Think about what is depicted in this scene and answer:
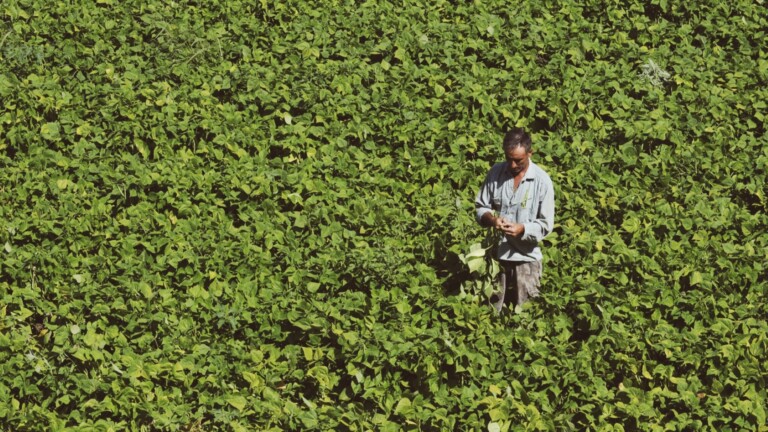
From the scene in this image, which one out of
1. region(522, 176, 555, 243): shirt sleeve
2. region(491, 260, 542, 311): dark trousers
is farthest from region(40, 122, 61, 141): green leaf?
region(522, 176, 555, 243): shirt sleeve

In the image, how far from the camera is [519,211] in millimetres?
6684

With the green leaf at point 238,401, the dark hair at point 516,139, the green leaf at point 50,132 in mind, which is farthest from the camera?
the green leaf at point 50,132

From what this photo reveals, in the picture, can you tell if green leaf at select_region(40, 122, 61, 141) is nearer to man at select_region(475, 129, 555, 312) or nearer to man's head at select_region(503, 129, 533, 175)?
man at select_region(475, 129, 555, 312)

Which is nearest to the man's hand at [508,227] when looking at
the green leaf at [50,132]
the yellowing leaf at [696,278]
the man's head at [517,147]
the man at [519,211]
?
the man at [519,211]

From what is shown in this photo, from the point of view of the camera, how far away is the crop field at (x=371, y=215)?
19.8ft

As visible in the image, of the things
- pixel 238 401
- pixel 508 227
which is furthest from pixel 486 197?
pixel 238 401

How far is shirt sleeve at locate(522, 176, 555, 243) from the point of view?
6.60 meters

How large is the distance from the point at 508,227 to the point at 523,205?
27 centimetres

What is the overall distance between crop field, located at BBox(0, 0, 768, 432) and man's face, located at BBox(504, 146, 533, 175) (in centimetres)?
66

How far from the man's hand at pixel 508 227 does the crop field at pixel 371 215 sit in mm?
376

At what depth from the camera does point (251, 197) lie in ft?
26.3

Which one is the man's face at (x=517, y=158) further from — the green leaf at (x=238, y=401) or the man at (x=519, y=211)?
the green leaf at (x=238, y=401)

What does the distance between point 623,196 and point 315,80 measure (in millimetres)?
3314

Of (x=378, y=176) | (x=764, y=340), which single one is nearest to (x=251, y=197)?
(x=378, y=176)
